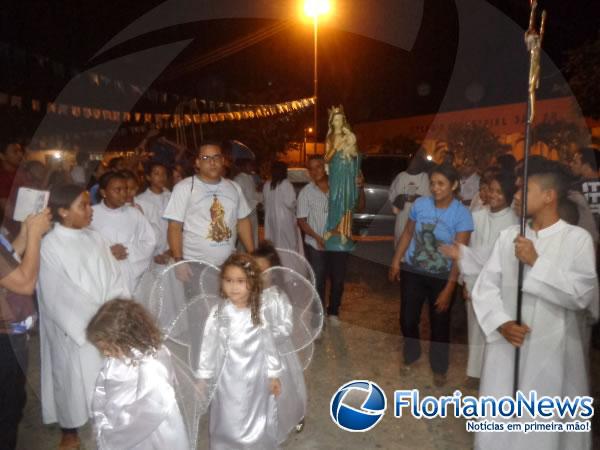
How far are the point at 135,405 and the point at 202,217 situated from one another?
2.01 m

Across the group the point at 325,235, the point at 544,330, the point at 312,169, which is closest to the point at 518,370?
the point at 544,330

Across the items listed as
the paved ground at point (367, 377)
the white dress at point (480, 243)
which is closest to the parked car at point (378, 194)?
the paved ground at point (367, 377)

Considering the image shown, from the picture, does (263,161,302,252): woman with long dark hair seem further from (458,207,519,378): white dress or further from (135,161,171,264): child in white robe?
(458,207,519,378): white dress

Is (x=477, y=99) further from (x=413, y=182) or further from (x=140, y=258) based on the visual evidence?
(x=140, y=258)

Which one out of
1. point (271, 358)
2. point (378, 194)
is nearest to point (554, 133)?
point (378, 194)

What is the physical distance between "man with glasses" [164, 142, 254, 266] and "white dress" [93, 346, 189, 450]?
1.77 meters

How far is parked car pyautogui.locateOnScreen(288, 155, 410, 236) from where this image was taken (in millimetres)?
11078

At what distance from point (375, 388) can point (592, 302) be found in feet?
6.60

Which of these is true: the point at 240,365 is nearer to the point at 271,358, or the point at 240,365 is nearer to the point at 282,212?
the point at 271,358

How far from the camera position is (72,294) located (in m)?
3.34

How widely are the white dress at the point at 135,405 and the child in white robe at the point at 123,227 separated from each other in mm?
1917

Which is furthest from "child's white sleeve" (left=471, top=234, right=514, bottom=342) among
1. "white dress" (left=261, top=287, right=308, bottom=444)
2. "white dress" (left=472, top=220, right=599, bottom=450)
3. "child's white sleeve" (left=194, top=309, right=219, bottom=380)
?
"child's white sleeve" (left=194, top=309, right=219, bottom=380)

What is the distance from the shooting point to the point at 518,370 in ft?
10.5

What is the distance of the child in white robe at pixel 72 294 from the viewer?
3340 millimetres
